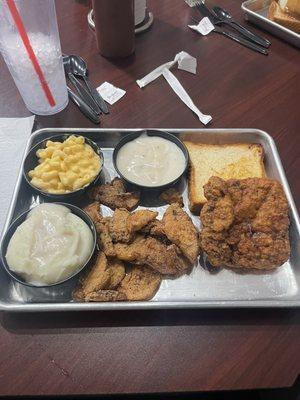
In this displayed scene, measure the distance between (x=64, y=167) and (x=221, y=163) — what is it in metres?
0.58

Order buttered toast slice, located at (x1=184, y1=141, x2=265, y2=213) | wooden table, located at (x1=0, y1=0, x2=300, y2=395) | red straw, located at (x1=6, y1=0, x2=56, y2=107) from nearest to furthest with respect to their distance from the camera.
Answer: wooden table, located at (x1=0, y1=0, x2=300, y2=395)
red straw, located at (x1=6, y1=0, x2=56, y2=107)
buttered toast slice, located at (x1=184, y1=141, x2=265, y2=213)

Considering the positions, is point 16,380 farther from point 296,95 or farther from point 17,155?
point 296,95

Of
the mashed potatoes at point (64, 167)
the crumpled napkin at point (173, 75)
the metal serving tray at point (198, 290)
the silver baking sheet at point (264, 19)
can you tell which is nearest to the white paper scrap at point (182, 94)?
the crumpled napkin at point (173, 75)

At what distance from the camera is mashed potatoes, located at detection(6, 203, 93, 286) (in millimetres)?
943

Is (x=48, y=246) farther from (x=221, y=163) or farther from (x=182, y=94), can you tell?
(x=182, y=94)

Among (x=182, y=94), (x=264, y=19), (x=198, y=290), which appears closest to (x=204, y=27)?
(x=264, y=19)

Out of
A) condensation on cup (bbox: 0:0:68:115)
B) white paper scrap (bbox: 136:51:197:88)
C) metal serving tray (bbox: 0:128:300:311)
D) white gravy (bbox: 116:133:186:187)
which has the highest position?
condensation on cup (bbox: 0:0:68:115)

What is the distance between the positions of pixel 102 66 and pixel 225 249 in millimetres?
1155

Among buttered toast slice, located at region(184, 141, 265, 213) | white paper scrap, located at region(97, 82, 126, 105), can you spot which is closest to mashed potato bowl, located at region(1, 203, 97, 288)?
buttered toast slice, located at region(184, 141, 265, 213)

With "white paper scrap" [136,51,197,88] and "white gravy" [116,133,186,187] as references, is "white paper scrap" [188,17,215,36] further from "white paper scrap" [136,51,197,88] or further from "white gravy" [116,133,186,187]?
"white gravy" [116,133,186,187]

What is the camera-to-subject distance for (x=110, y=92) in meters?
1.60

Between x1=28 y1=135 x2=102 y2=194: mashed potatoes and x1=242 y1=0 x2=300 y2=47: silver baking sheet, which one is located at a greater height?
x1=28 y1=135 x2=102 y2=194: mashed potatoes

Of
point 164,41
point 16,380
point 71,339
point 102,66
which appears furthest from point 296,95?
point 16,380

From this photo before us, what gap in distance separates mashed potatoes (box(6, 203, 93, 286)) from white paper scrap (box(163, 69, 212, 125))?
743 mm
